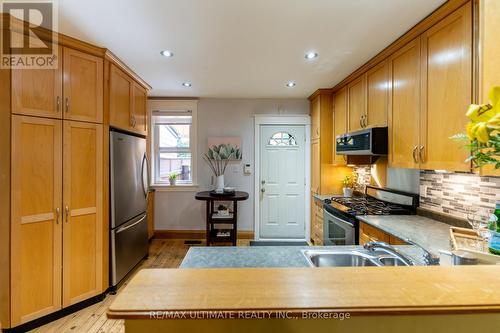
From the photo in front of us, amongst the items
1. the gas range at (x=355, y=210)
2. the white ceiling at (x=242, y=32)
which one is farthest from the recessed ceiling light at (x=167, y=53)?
the gas range at (x=355, y=210)

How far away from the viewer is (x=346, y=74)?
9.93ft

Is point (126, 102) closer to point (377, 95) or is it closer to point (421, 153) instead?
point (377, 95)

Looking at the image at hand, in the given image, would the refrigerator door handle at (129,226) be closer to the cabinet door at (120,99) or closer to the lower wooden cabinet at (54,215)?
the lower wooden cabinet at (54,215)

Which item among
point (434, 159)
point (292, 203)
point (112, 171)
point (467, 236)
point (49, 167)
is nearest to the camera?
point (467, 236)

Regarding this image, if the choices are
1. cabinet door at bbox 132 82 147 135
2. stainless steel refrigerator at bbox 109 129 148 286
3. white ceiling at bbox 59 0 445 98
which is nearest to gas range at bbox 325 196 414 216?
white ceiling at bbox 59 0 445 98

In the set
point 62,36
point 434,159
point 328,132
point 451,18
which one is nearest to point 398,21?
point 451,18

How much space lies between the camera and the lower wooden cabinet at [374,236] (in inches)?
70.5

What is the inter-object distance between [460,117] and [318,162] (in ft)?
7.39

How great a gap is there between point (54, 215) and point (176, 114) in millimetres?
2513

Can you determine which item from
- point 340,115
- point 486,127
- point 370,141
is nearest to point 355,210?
point 370,141

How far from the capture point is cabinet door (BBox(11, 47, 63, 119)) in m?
1.84

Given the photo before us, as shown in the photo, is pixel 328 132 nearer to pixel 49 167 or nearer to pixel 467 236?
pixel 467 236

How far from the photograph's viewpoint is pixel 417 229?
1.86 meters

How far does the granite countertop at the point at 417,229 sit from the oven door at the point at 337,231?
20 cm
